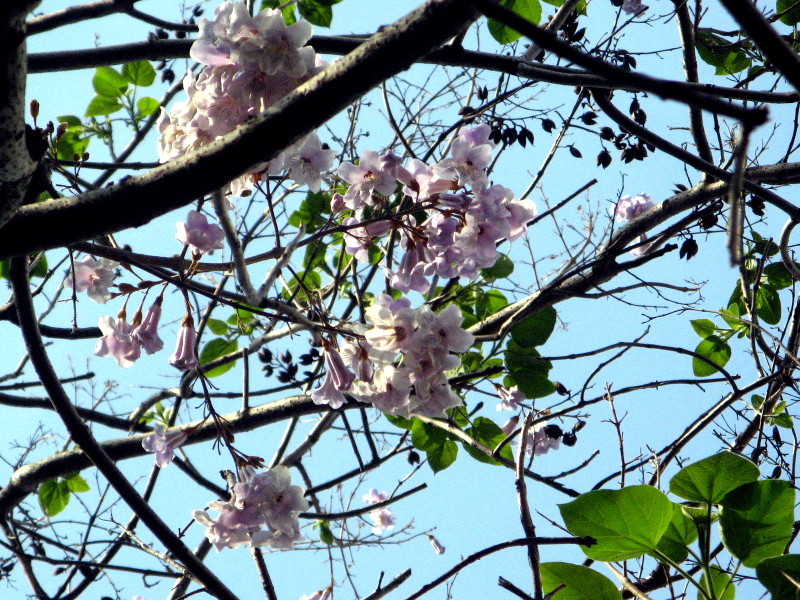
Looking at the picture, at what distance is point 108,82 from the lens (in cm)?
256

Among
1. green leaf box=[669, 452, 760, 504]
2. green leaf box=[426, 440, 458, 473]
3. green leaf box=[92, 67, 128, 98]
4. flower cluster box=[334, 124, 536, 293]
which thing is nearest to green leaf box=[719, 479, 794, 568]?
green leaf box=[669, 452, 760, 504]

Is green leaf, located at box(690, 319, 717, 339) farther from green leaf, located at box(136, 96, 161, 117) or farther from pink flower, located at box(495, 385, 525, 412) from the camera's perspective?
green leaf, located at box(136, 96, 161, 117)

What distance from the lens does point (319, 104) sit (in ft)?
2.88

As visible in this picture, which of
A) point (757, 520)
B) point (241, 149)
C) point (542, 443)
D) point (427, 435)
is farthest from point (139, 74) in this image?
point (757, 520)

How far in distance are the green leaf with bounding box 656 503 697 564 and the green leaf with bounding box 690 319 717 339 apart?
4.71ft

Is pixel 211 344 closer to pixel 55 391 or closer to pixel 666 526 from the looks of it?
pixel 55 391

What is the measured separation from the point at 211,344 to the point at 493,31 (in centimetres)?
157

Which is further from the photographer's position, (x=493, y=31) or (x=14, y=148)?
(x=493, y=31)

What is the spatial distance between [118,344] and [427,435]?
94 centimetres

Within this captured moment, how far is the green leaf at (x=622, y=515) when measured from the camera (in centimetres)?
118

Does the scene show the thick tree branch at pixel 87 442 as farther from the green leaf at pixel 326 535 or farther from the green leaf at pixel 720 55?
the green leaf at pixel 720 55

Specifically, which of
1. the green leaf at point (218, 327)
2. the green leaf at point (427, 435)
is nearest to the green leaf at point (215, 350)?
the green leaf at point (218, 327)

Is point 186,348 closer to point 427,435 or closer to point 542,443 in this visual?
point 427,435

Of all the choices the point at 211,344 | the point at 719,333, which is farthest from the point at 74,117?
the point at 719,333
